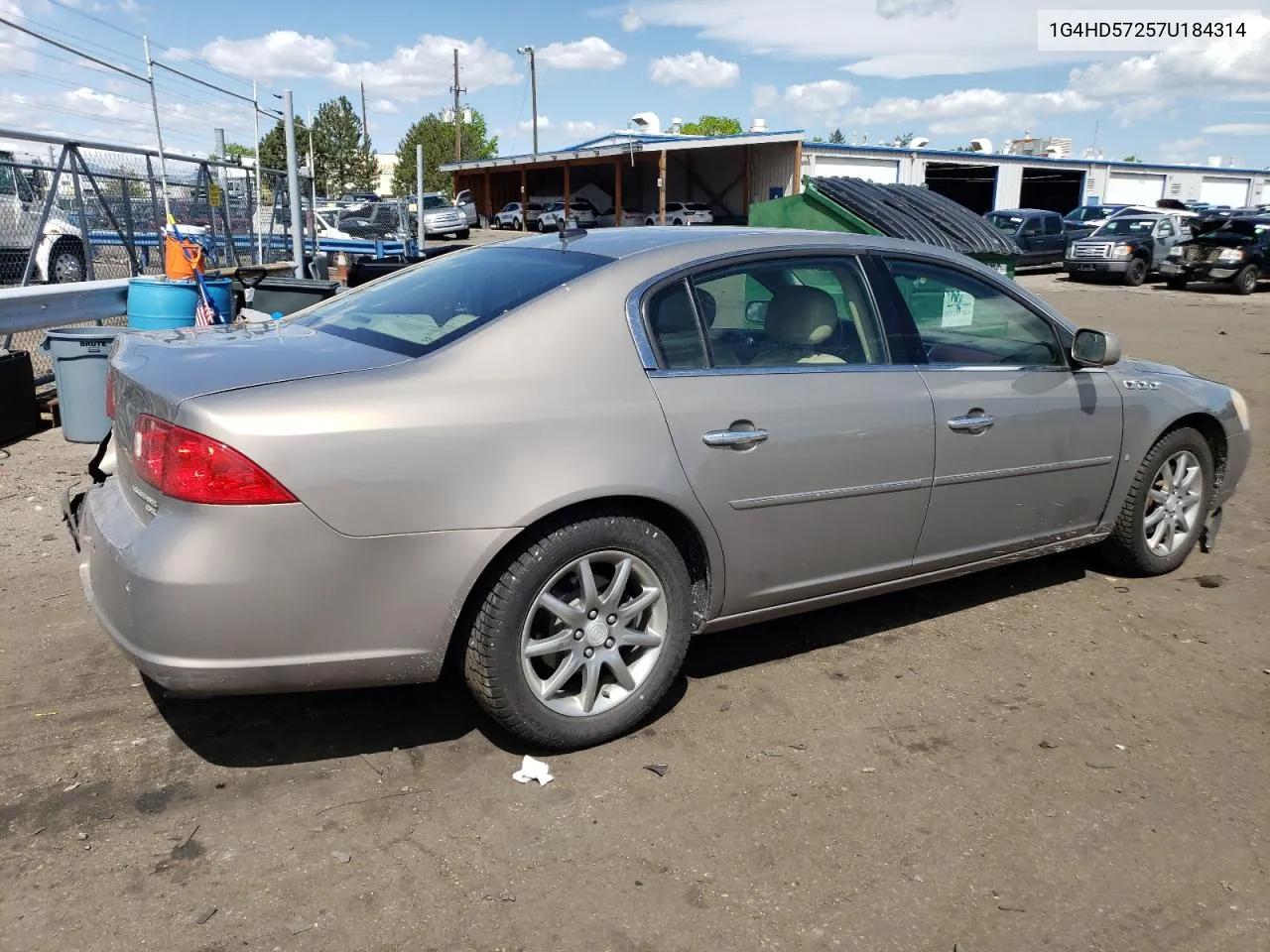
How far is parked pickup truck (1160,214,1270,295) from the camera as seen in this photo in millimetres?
23031

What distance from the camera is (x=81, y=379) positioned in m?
6.85

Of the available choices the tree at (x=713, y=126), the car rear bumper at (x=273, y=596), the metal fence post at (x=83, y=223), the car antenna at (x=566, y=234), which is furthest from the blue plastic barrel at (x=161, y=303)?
the tree at (x=713, y=126)

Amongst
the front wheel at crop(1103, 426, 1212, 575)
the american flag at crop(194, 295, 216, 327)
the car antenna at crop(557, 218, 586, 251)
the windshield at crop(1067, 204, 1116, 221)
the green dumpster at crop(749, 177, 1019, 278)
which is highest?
the windshield at crop(1067, 204, 1116, 221)

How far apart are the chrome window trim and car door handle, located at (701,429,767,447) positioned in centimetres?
21

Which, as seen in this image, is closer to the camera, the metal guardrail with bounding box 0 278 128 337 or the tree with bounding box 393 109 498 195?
the metal guardrail with bounding box 0 278 128 337

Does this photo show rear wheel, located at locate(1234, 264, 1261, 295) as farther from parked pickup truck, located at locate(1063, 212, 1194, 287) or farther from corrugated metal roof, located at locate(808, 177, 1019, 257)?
corrugated metal roof, located at locate(808, 177, 1019, 257)

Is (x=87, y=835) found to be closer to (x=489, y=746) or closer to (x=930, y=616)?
(x=489, y=746)

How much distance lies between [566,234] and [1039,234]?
1085 inches

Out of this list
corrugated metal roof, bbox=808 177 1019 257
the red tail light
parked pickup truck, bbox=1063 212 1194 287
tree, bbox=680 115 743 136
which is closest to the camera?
the red tail light

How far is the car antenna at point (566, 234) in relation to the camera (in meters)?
3.74

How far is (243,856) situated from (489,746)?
0.82 metres

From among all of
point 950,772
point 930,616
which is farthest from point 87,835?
point 930,616

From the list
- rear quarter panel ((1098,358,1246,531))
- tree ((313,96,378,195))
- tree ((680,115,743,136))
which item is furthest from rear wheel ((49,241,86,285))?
tree ((680,115,743,136))

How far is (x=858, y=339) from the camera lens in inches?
148
